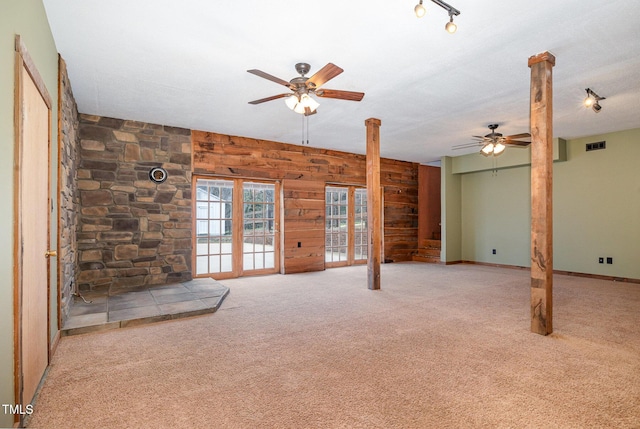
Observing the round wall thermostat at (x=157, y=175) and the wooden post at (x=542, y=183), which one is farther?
the round wall thermostat at (x=157, y=175)

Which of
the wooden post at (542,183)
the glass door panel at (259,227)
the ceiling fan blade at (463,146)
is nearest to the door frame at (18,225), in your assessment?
the wooden post at (542,183)

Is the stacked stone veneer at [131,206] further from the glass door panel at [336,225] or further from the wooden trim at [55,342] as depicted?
the glass door panel at [336,225]

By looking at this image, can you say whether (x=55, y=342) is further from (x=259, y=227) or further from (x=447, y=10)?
(x=447, y=10)

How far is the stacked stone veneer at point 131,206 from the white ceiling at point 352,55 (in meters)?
0.42

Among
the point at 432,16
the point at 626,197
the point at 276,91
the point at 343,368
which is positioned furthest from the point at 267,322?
the point at 626,197

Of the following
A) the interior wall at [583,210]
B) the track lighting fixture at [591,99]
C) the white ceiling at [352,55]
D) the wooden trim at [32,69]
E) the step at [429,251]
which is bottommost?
the step at [429,251]

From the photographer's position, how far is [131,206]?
516 cm

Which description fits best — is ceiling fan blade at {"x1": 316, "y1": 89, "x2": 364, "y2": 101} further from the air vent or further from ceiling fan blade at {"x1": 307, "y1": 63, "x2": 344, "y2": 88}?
the air vent

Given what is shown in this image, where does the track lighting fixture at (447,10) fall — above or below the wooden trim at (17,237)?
above

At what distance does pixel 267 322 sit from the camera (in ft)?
11.9

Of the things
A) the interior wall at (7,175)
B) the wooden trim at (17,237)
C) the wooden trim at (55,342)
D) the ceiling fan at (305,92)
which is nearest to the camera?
the interior wall at (7,175)

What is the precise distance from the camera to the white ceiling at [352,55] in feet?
8.32

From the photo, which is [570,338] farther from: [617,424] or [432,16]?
[432,16]

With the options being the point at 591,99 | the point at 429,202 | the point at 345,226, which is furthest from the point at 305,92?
the point at 429,202
